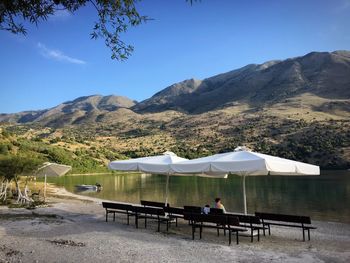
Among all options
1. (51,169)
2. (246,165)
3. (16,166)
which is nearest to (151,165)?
(246,165)

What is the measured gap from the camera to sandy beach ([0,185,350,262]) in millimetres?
9320

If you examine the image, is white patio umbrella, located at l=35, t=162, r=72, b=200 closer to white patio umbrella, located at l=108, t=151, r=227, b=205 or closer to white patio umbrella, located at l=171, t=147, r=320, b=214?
white patio umbrella, located at l=108, t=151, r=227, b=205

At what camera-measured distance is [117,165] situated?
634 inches

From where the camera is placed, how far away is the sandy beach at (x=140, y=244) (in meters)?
9.32

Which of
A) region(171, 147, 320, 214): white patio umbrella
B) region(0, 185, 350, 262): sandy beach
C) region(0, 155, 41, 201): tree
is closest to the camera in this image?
region(0, 185, 350, 262): sandy beach

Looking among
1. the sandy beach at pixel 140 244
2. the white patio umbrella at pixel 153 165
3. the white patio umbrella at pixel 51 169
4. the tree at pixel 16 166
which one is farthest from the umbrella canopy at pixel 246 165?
the white patio umbrella at pixel 51 169

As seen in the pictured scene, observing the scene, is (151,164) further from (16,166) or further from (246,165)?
(16,166)

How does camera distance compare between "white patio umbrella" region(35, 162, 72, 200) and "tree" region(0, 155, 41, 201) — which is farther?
"white patio umbrella" region(35, 162, 72, 200)

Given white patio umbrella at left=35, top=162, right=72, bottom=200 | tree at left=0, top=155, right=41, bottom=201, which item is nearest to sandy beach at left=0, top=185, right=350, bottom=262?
tree at left=0, top=155, right=41, bottom=201

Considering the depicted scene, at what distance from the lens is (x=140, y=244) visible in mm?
10859

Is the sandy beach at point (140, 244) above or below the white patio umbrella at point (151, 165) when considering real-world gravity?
below

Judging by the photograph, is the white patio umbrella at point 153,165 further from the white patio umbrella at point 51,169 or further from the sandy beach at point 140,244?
the white patio umbrella at point 51,169

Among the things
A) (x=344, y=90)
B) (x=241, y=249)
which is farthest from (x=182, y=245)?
(x=344, y=90)

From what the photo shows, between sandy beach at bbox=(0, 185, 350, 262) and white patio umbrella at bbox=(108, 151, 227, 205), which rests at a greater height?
white patio umbrella at bbox=(108, 151, 227, 205)
